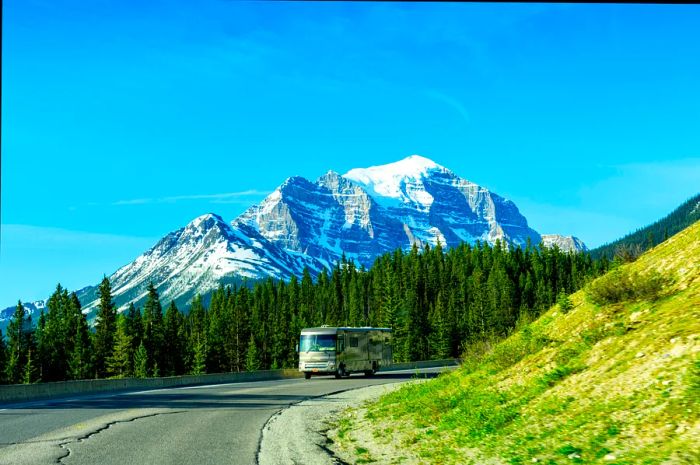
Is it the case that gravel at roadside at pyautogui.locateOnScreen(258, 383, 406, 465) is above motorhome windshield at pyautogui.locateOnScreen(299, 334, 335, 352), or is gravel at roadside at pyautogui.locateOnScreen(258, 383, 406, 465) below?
below

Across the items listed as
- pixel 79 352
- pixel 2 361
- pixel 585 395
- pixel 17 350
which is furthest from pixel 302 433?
pixel 17 350

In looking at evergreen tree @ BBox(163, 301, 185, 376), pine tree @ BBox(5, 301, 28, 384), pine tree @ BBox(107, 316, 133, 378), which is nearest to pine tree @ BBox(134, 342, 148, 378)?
pine tree @ BBox(107, 316, 133, 378)

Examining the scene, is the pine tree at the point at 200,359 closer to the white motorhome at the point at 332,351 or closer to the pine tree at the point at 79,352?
the pine tree at the point at 79,352

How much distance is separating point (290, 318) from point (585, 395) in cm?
15403

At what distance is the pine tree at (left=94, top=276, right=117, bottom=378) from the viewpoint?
363ft

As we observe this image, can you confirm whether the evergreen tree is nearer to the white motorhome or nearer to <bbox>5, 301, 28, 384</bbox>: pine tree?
<bbox>5, 301, 28, 384</bbox>: pine tree

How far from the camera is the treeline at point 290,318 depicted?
112m

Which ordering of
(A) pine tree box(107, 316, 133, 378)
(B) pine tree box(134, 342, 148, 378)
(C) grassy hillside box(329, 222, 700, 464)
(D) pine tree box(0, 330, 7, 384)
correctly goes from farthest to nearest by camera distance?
1. (A) pine tree box(107, 316, 133, 378)
2. (B) pine tree box(134, 342, 148, 378)
3. (D) pine tree box(0, 330, 7, 384)
4. (C) grassy hillside box(329, 222, 700, 464)

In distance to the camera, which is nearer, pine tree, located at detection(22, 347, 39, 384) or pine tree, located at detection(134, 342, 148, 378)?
pine tree, located at detection(22, 347, 39, 384)

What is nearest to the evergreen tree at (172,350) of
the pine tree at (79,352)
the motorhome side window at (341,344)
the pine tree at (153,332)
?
the pine tree at (153,332)

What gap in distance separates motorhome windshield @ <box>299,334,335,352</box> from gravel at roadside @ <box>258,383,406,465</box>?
1753 centimetres

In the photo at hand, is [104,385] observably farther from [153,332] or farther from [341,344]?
[153,332]

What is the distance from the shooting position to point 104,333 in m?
112

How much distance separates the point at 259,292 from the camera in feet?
634
